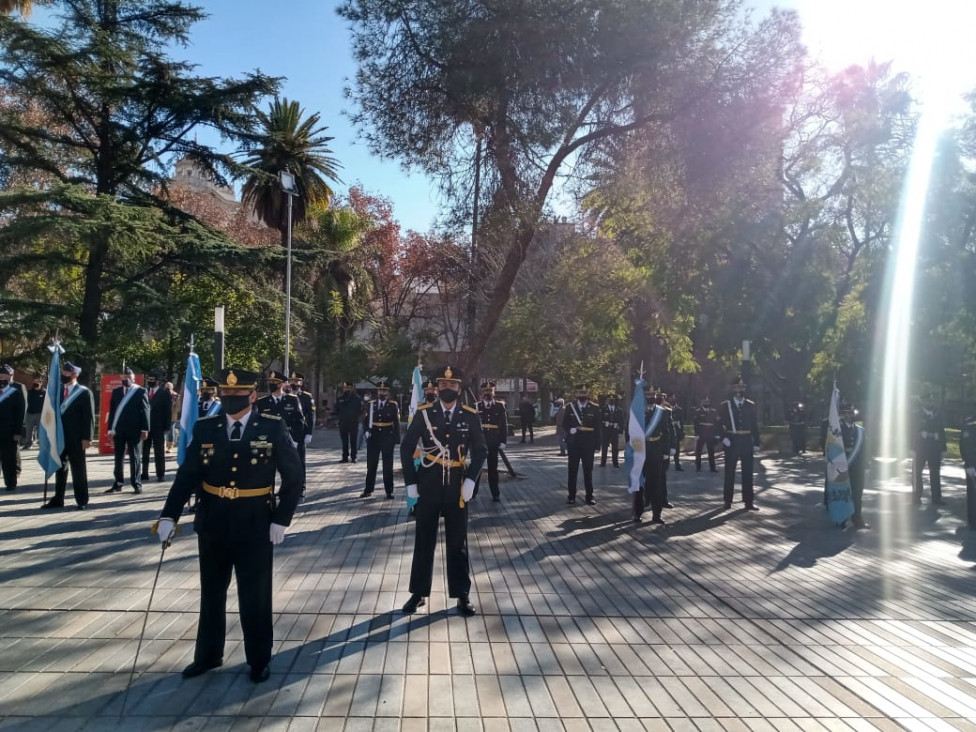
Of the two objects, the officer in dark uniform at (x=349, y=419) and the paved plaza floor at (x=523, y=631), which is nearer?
the paved plaza floor at (x=523, y=631)

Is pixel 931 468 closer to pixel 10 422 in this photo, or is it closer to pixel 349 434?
pixel 349 434

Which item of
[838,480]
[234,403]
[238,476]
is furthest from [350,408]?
[238,476]

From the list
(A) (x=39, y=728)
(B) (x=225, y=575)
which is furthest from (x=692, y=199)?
(A) (x=39, y=728)

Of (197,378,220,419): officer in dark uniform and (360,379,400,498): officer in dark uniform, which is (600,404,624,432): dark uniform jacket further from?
(197,378,220,419): officer in dark uniform

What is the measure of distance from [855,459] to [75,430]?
11050 mm

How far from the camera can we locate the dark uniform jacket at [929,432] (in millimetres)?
14156

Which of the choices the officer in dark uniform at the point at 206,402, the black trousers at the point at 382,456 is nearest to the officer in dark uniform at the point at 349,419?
the officer in dark uniform at the point at 206,402

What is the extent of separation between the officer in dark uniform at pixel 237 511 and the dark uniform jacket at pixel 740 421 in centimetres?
947

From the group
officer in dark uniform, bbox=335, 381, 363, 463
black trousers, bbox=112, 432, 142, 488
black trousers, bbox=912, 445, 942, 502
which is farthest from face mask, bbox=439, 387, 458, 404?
officer in dark uniform, bbox=335, 381, 363, 463

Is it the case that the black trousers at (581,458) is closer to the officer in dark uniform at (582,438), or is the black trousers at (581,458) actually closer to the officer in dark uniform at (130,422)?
the officer in dark uniform at (582,438)

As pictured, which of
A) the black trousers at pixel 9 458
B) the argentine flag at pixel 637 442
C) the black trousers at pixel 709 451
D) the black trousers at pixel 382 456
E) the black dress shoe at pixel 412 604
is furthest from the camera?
the black trousers at pixel 709 451

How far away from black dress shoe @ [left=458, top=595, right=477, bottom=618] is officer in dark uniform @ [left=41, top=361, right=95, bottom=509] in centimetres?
703

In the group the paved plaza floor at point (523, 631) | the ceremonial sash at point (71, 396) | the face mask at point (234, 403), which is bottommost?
the paved plaza floor at point (523, 631)

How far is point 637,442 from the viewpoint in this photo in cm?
1173
